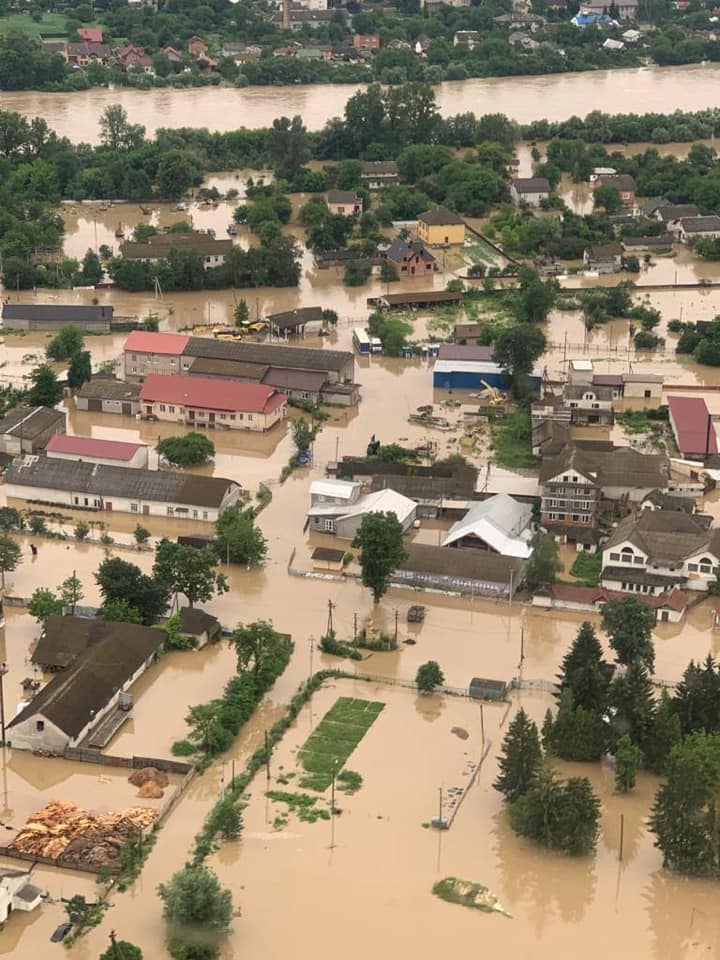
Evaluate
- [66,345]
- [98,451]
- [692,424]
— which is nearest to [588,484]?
[692,424]

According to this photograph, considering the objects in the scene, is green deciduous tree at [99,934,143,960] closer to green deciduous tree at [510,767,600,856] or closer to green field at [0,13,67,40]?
green deciduous tree at [510,767,600,856]

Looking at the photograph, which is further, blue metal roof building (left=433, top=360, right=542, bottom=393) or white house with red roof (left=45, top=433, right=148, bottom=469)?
blue metal roof building (left=433, top=360, right=542, bottom=393)

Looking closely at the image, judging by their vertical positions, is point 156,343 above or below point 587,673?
above

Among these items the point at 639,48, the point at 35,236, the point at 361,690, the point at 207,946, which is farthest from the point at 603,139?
the point at 207,946

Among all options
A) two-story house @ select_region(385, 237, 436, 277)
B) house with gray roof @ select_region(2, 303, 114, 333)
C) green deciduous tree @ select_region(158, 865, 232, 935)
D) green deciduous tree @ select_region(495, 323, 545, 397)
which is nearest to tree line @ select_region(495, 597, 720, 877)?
green deciduous tree @ select_region(158, 865, 232, 935)

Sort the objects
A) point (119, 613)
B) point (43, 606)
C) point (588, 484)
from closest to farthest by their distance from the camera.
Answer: point (119, 613) < point (43, 606) < point (588, 484)

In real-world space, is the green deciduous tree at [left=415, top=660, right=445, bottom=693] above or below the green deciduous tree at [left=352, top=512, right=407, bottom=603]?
below

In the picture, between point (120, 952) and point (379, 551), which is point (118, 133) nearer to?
point (379, 551)
